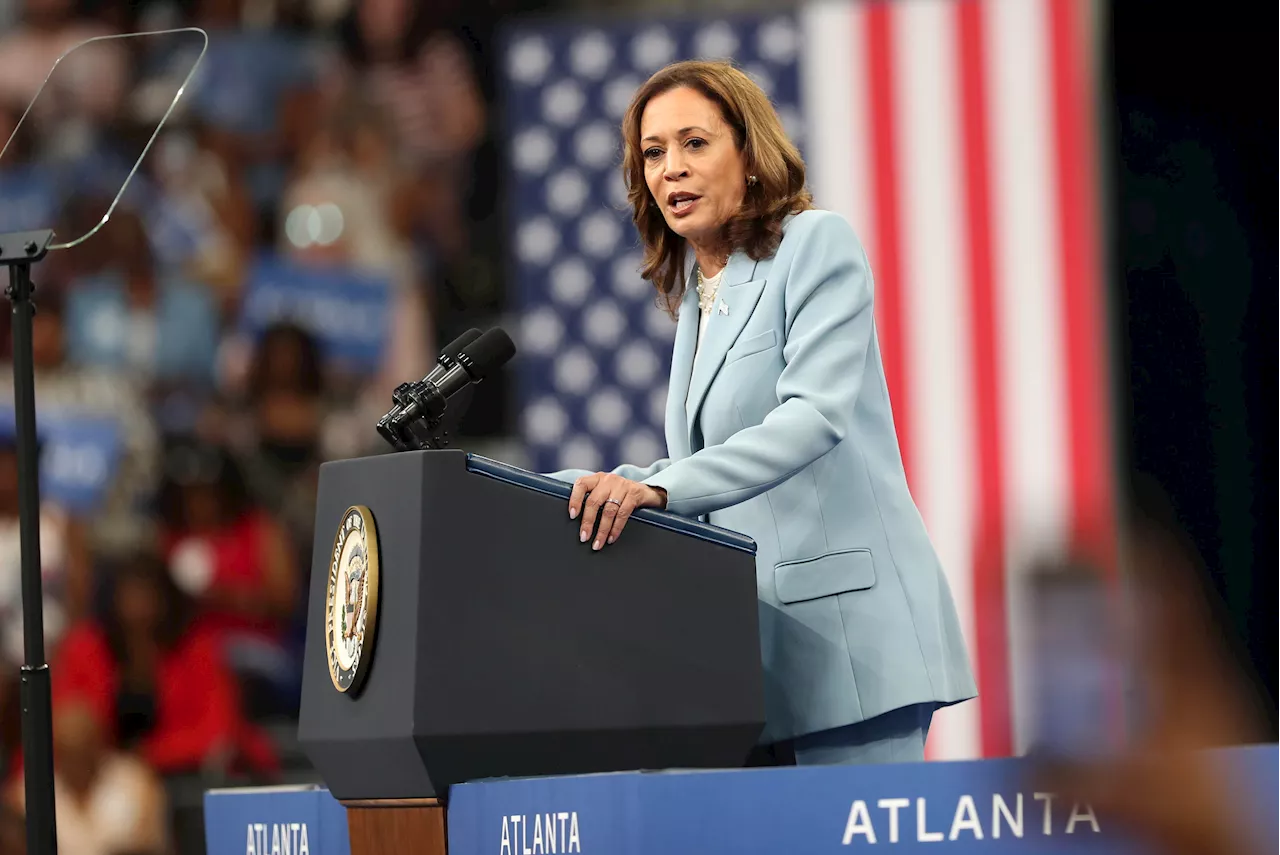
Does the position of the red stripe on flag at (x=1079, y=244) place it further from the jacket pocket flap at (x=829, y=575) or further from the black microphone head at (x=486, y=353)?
the black microphone head at (x=486, y=353)

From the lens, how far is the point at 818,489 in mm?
1868

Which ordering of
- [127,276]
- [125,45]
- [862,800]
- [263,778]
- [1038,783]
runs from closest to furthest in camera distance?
1. [1038,783]
2. [862,800]
3. [125,45]
4. [263,778]
5. [127,276]

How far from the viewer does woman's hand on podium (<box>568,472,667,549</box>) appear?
163 centimetres

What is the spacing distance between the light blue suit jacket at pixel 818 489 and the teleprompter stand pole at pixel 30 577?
65 cm

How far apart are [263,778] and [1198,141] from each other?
3.36 metres

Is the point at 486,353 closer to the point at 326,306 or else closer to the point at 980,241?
the point at 980,241

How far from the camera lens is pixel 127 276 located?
5.69m

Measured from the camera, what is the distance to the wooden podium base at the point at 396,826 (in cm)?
161

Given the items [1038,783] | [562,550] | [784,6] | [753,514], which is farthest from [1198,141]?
[1038,783]

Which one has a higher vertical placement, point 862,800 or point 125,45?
point 125,45

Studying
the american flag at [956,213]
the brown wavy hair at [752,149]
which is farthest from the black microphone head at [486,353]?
the american flag at [956,213]

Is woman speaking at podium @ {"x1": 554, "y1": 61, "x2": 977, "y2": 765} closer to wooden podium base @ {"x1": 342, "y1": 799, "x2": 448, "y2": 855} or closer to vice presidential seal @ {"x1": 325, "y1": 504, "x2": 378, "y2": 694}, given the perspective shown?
vice presidential seal @ {"x1": 325, "y1": 504, "x2": 378, "y2": 694}

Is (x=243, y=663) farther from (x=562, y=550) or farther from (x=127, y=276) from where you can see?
(x=562, y=550)

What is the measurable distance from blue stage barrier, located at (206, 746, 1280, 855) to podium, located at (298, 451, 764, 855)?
0.25 ft
